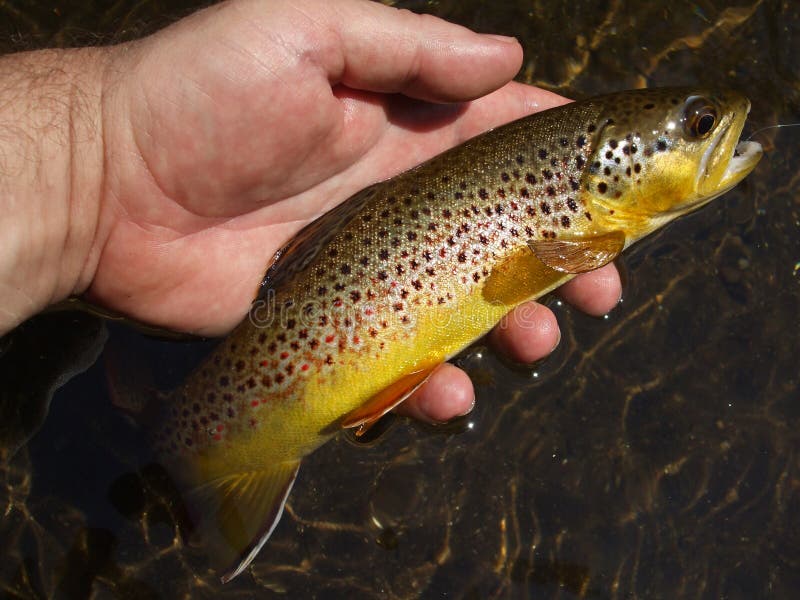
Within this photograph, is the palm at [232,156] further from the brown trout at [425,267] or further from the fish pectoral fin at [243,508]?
the fish pectoral fin at [243,508]

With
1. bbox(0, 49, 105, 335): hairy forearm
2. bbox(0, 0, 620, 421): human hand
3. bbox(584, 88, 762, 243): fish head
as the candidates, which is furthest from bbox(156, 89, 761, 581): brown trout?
bbox(0, 49, 105, 335): hairy forearm

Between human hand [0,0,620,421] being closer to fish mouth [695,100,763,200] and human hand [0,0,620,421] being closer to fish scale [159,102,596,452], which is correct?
fish scale [159,102,596,452]

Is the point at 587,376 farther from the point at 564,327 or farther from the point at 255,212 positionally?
the point at 255,212

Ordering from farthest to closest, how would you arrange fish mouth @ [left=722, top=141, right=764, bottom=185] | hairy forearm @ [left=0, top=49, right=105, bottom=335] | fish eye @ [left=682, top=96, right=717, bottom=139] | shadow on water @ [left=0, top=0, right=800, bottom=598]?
1. shadow on water @ [left=0, top=0, right=800, bottom=598]
2. fish mouth @ [left=722, top=141, right=764, bottom=185]
3. fish eye @ [left=682, top=96, right=717, bottom=139]
4. hairy forearm @ [left=0, top=49, right=105, bottom=335]

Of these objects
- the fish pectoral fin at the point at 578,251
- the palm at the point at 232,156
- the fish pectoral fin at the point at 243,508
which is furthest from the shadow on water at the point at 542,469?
the fish pectoral fin at the point at 578,251

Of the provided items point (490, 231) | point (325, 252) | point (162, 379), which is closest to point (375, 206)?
point (325, 252)
